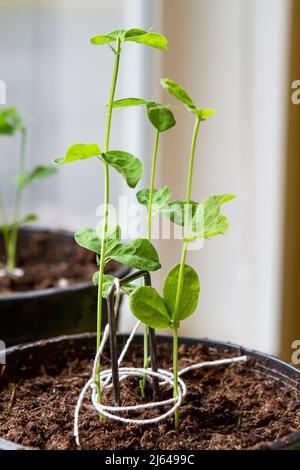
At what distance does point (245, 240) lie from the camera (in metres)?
1.77

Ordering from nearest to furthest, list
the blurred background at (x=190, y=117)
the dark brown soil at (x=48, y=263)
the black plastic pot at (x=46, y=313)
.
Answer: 1. the black plastic pot at (x=46, y=313)
2. the dark brown soil at (x=48, y=263)
3. the blurred background at (x=190, y=117)

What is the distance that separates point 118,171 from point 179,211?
58mm

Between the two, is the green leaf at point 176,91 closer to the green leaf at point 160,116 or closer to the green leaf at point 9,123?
the green leaf at point 160,116

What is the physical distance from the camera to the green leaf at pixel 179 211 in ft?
1.76

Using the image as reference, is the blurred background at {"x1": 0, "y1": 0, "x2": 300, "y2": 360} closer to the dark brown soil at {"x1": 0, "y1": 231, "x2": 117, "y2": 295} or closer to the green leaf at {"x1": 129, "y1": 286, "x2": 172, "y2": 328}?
the dark brown soil at {"x1": 0, "y1": 231, "x2": 117, "y2": 295}

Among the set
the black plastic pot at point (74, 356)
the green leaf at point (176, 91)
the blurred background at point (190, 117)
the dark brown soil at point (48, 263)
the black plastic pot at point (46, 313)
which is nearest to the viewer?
the green leaf at point (176, 91)

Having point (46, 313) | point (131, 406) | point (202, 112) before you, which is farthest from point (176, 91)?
point (46, 313)

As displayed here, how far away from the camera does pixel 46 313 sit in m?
0.88

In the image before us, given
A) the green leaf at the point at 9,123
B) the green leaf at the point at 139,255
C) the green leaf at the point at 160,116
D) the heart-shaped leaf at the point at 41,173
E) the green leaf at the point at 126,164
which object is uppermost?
the green leaf at the point at 9,123

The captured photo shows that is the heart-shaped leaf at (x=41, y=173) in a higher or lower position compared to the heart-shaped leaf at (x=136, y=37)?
lower

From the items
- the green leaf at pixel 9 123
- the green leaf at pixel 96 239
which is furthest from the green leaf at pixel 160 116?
the green leaf at pixel 9 123

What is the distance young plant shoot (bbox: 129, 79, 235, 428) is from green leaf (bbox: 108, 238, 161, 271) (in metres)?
0.02

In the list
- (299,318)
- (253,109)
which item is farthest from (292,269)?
(253,109)

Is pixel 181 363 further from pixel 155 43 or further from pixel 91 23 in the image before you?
pixel 91 23
